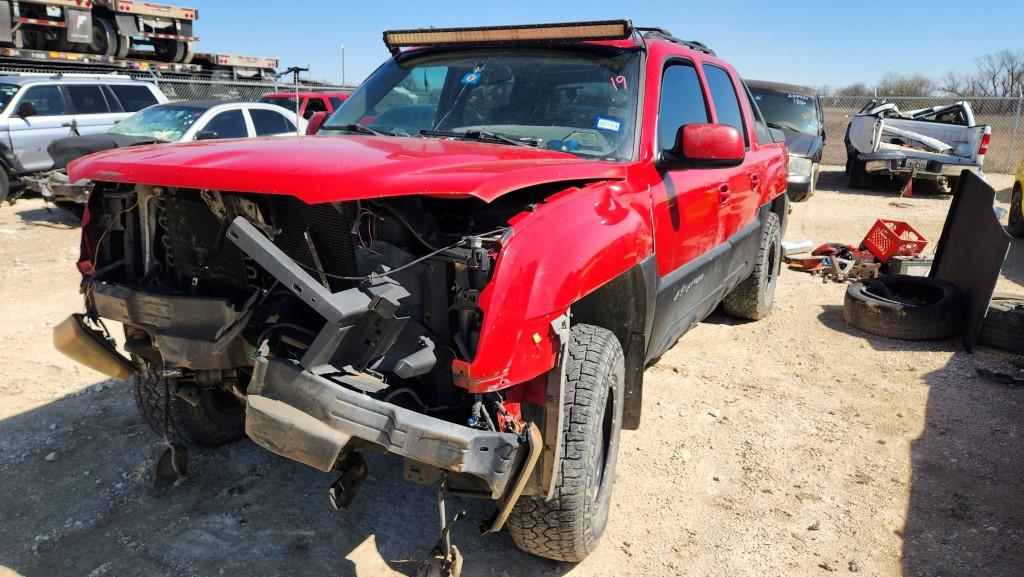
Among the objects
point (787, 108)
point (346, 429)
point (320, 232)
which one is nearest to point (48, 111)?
point (320, 232)

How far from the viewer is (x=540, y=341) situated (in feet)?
7.29

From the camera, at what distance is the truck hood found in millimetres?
Answer: 2004

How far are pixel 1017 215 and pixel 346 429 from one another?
10.5 m

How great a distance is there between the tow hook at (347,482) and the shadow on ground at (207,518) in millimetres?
276

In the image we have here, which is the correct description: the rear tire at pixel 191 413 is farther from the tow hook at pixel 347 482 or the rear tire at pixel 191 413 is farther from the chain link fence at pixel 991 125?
the chain link fence at pixel 991 125

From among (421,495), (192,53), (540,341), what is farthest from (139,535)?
(192,53)

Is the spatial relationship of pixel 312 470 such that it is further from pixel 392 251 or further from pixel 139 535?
pixel 392 251

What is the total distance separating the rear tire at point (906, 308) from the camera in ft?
17.6

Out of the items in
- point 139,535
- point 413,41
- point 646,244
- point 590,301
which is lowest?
point 139,535

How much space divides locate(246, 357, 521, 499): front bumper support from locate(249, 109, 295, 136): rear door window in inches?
356

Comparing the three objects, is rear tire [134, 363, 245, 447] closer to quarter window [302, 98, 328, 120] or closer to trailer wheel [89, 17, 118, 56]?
quarter window [302, 98, 328, 120]

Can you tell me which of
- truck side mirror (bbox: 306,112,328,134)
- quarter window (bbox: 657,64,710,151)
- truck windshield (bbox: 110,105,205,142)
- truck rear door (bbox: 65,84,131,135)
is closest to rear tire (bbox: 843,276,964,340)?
quarter window (bbox: 657,64,710,151)

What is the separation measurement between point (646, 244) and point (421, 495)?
1.52 metres

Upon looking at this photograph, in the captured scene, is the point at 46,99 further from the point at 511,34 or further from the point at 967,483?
the point at 967,483
